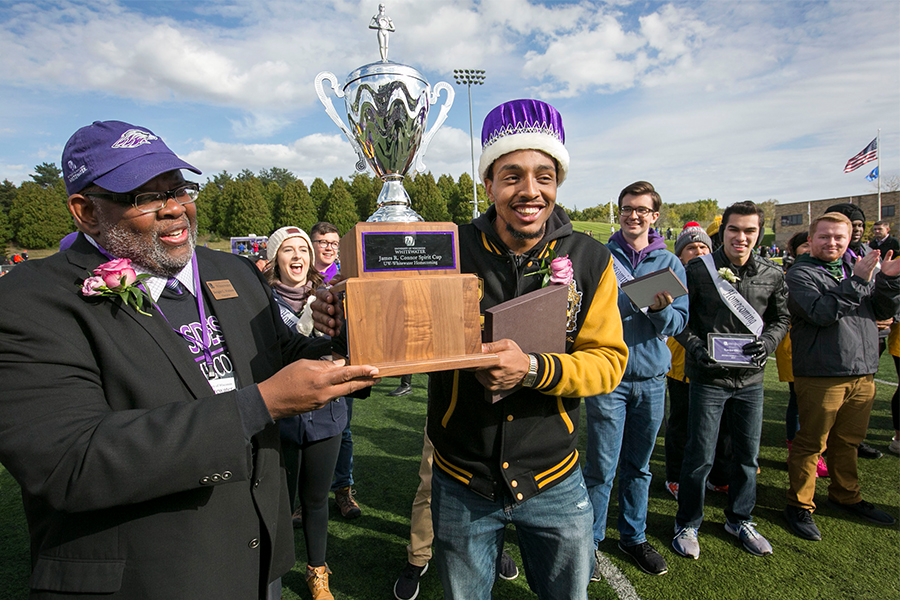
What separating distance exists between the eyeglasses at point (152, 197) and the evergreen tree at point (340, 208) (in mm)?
39411

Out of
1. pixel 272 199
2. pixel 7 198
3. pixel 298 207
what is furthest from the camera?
pixel 7 198

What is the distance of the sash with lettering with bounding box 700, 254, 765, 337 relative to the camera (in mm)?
3416

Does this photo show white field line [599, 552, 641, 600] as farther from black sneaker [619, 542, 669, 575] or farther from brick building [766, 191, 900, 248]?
brick building [766, 191, 900, 248]

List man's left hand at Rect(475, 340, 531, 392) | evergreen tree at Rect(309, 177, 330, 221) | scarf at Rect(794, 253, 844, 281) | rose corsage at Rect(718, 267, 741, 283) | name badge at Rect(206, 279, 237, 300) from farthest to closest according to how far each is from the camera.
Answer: evergreen tree at Rect(309, 177, 330, 221)
scarf at Rect(794, 253, 844, 281)
rose corsage at Rect(718, 267, 741, 283)
name badge at Rect(206, 279, 237, 300)
man's left hand at Rect(475, 340, 531, 392)

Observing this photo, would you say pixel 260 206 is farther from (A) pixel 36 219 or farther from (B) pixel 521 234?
(B) pixel 521 234

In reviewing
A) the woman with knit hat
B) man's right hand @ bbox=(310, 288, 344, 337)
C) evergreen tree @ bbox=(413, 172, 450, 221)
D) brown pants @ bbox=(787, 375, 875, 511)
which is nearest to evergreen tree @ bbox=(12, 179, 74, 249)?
evergreen tree @ bbox=(413, 172, 450, 221)

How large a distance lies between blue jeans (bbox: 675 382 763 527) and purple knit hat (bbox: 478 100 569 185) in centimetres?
242

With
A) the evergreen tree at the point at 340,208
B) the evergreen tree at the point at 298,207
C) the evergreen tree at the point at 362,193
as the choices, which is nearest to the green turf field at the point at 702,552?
the evergreen tree at the point at 340,208

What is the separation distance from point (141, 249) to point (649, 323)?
317cm

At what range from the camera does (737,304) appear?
3.46 m

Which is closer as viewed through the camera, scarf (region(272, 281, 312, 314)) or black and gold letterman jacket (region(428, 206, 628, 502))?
black and gold letterman jacket (region(428, 206, 628, 502))

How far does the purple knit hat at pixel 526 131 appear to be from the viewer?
6.45 ft

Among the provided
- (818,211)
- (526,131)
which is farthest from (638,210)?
(818,211)

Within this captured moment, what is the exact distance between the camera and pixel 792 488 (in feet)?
12.5
